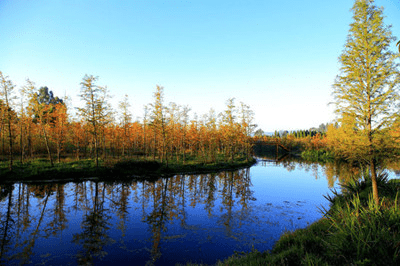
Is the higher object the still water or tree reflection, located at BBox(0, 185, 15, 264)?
tree reflection, located at BBox(0, 185, 15, 264)

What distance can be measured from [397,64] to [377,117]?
8.19 feet

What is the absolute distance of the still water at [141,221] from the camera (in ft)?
23.5

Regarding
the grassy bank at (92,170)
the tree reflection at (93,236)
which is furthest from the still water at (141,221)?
the grassy bank at (92,170)

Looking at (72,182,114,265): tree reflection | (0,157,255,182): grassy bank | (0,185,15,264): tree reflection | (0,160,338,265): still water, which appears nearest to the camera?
(72,182,114,265): tree reflection

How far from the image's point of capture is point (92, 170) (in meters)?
19.8

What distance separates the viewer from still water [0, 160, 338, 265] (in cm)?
715

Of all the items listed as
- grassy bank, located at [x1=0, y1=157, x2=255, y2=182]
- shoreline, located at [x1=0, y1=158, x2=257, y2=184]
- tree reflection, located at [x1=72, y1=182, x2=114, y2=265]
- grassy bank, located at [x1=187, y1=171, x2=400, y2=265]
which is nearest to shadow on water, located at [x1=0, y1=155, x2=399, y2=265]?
tree reflection, located at [x1=72, y1=182, x2=114, y2=265]

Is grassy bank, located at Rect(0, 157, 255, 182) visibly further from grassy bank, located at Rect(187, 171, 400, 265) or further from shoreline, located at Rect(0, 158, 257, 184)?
grassy bank, located at Rect(187, 171, 400, 265)

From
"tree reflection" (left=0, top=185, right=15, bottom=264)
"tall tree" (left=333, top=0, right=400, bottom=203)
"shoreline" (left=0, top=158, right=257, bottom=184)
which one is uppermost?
"tall tree" (left=333, top=0, right=400, bottom=203)

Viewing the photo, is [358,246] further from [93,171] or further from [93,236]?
[93,171]

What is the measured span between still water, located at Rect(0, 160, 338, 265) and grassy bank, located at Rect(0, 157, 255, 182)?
153cm

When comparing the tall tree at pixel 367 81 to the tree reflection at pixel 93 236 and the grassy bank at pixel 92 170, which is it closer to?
the tree reflection at pixel 93 236

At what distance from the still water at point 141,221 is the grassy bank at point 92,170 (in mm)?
1527

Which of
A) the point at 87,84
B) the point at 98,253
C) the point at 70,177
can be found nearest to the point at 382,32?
the point at 98,253
